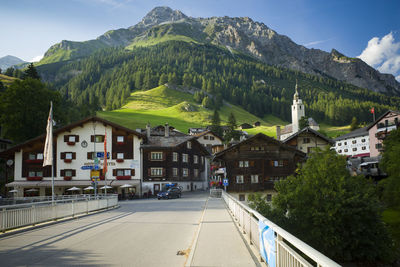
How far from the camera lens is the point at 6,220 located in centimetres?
1381

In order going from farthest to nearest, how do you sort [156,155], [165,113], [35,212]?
[165,113] → [156,155] → [35,212]

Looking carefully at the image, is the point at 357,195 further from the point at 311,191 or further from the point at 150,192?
the point at 150,192

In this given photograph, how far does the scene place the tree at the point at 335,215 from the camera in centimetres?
2848

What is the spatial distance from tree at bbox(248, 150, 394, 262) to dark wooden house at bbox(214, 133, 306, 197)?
19469 millimetres

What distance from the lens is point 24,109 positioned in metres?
57.9

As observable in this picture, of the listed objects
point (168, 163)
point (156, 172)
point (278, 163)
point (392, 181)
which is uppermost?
point (168, 163)

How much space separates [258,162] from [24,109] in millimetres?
40785

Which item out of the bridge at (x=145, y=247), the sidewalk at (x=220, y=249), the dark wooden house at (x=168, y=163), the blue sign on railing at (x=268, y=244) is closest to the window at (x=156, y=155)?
the dark wooden house at (x=168, y=163)

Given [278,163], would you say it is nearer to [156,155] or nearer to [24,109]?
[156,155]

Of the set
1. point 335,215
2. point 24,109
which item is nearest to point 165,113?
point 24,109

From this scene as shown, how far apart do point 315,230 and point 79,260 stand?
24.1m

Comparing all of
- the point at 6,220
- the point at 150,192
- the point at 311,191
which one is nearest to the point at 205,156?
the point at 150,192

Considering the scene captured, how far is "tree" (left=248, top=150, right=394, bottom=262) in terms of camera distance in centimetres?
2848

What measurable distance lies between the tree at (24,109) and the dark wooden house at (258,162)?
33.1 m
